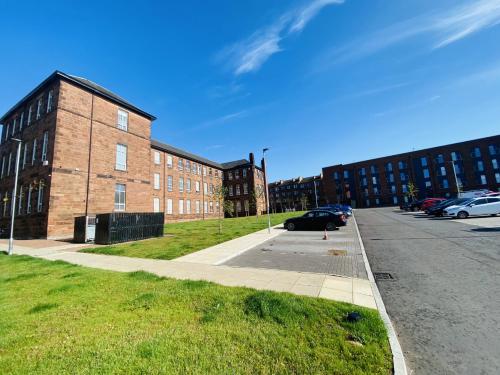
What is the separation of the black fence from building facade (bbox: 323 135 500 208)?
66651mm

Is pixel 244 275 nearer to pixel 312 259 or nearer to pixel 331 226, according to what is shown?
pixel 312 259

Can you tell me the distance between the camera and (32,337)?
371 cm

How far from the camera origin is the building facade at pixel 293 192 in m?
96.8

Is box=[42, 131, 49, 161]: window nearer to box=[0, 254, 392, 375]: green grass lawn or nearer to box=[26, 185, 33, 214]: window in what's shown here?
box=[26, 185, 33, 214]: window

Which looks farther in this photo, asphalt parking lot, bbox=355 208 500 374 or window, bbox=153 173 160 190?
window, bbox=153 173 160 190

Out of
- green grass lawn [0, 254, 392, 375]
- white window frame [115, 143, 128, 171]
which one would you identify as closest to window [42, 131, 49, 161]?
white window frame [115, 143, 128, 171]

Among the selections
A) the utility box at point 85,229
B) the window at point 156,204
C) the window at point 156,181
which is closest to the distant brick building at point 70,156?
the utility box at point 85,229

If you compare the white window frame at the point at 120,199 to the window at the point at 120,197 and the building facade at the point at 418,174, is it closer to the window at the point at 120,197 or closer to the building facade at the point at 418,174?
the window at the point at 120,197

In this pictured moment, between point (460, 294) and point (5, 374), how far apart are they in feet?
26.0

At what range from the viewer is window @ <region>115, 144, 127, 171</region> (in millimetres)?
A: 25438

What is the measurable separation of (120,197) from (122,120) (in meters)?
8.80

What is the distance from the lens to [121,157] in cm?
2589

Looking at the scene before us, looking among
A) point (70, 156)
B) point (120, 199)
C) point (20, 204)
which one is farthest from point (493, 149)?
point (20, 204)

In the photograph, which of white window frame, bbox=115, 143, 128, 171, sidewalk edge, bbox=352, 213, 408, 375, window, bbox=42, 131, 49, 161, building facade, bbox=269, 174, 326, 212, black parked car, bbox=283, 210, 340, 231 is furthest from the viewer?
building facade, bbox=269, 174, 326, 212
